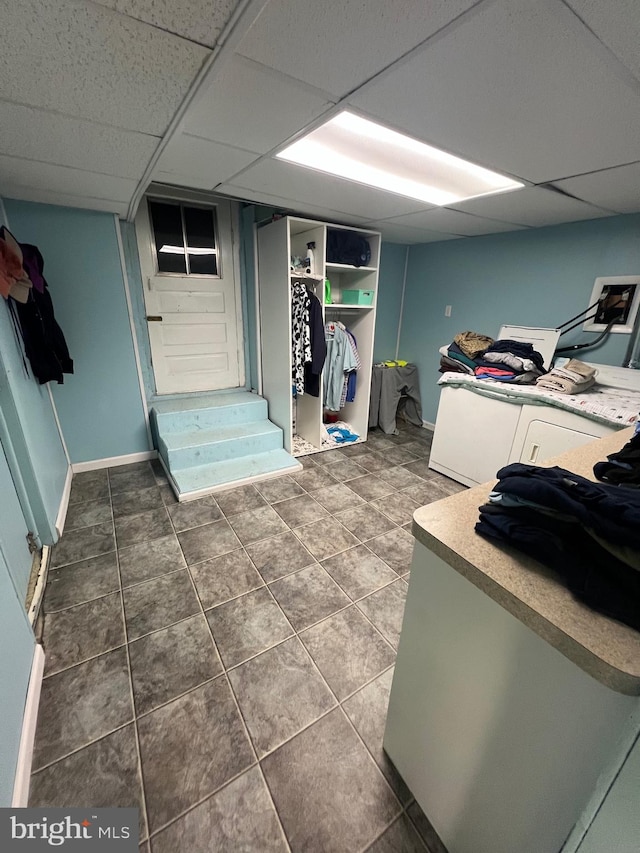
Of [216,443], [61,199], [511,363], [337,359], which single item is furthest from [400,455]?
[61,199]

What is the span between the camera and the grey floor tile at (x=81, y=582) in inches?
67.1

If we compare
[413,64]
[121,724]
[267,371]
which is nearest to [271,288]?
[267,371]

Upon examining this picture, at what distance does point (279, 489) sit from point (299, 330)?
4.72 ft

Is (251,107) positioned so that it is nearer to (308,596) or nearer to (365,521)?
(308,596)

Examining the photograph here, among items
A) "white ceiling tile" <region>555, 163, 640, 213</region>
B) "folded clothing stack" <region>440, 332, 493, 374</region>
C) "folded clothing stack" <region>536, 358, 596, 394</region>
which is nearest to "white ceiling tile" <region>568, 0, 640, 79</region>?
"white ceiling tile" <region>555, 163, 640, 213</region>

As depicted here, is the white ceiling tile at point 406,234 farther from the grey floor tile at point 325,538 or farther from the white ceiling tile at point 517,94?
the grey floor tile at point 325,538

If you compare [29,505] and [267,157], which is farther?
[29,505]

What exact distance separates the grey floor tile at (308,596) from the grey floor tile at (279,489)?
0.79 metres

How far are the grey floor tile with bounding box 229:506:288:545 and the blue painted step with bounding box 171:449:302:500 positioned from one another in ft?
1.34

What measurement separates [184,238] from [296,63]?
7.96ft

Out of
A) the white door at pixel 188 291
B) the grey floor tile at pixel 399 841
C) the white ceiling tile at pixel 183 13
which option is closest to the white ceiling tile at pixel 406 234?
the white door at pixel 188 291

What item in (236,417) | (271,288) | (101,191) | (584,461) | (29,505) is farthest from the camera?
(236,417)

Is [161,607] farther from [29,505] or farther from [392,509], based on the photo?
[392,509]

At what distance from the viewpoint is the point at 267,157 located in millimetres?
1688
